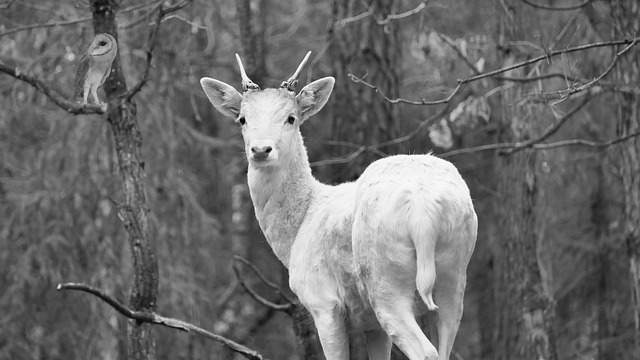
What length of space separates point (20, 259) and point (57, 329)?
133cm

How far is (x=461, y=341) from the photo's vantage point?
1795 centimetres

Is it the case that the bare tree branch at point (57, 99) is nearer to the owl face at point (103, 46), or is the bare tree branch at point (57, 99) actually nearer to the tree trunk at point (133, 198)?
the tree trunk at point (133, 198)

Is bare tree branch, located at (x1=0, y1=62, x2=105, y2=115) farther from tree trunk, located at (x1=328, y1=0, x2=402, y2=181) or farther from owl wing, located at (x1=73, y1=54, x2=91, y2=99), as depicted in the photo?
tree trunk, located at (x1=328, y1=0, x2=402, y2=181)

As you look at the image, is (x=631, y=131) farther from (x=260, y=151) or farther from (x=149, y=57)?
(x=149, y=57)

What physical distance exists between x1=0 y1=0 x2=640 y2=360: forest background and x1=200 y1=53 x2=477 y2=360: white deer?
2.37 feet

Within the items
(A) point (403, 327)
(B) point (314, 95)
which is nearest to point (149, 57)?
(B) point (314, 95)

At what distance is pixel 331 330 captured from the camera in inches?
269

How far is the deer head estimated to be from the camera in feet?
22.5

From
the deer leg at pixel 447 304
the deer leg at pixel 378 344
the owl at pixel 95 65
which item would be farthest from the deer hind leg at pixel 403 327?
the owl at pixel 95 65

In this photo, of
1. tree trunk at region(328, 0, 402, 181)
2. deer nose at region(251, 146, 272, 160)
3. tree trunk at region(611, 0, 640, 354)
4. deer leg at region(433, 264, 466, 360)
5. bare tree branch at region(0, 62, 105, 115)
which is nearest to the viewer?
deer leg at region(433, 264, 466, 360)

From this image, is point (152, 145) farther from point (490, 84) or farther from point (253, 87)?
point (253, 87)

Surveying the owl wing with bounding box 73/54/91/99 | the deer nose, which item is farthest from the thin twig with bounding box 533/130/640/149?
the owl wing with bounding box 73/54/91/99

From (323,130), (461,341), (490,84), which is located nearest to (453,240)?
(490,84)

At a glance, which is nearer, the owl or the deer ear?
the owl
